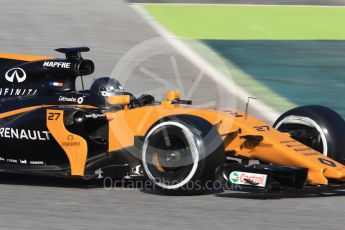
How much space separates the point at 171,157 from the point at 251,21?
38.2 ft

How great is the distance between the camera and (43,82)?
32.5 ft

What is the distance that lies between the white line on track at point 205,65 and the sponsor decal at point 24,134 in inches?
193

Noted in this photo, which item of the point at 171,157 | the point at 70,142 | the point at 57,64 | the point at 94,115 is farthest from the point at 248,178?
the point at 57,64

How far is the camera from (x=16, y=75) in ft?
33.0

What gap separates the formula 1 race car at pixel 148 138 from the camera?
320 inches

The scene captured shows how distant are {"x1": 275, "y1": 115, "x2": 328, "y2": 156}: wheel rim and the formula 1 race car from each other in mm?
10

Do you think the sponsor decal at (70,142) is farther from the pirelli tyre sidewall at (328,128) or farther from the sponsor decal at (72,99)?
the pirelli tyre sidewall at (328,128)

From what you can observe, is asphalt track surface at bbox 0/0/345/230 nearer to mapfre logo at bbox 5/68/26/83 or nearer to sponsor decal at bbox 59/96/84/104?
sponsor decal at bbox 59/96/84/104

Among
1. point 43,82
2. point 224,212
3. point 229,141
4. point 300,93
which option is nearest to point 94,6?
point 300,93

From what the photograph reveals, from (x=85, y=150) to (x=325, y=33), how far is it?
10.8 metres

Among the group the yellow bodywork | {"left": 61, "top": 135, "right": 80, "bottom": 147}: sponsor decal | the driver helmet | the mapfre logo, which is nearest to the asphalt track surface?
the yellow bodywork

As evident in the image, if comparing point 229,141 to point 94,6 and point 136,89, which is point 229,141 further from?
point 94,6

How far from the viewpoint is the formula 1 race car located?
814 cm

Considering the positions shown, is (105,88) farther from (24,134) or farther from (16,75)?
(16,75)
